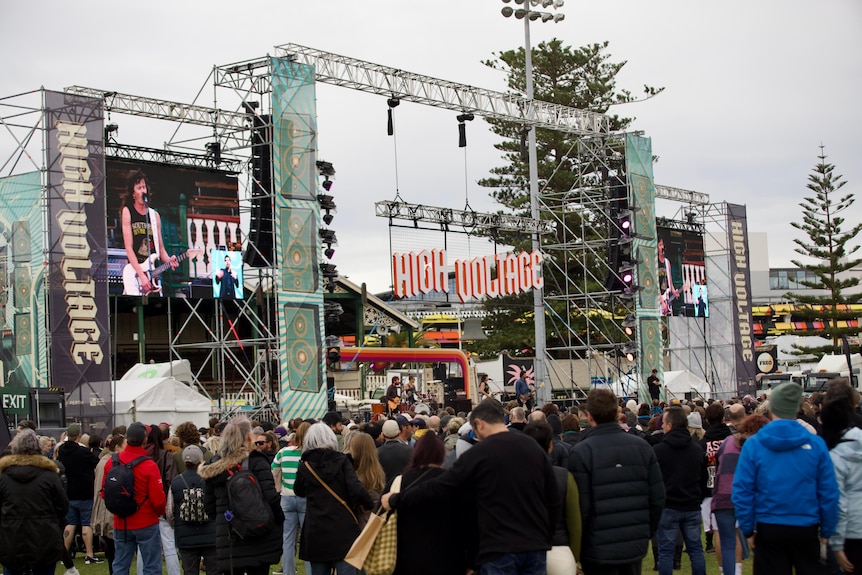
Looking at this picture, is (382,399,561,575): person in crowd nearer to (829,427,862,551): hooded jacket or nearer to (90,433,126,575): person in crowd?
(829,427,862,551): hooded jacket

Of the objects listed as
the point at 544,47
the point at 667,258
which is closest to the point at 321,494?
the point at 667,258

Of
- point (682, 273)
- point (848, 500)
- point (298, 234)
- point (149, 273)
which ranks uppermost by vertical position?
point (298, 234)

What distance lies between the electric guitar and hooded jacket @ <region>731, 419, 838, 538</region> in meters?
19.8

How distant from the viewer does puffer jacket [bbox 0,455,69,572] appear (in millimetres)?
7688

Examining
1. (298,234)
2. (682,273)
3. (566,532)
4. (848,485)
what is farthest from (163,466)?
(682,273)

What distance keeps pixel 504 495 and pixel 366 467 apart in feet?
7.59

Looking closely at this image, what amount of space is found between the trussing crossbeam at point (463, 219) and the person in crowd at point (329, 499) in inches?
785

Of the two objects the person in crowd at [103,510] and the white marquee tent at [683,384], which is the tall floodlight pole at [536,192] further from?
the person in crowd at [103,510]

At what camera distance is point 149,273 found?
24.8 metres

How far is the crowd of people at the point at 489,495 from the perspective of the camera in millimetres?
5879

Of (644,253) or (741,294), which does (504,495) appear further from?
(741,294)

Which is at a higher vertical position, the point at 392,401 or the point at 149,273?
the point at 149,273

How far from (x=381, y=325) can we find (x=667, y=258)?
1109 cm

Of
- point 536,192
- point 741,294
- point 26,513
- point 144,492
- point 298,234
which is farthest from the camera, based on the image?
point 741,294
